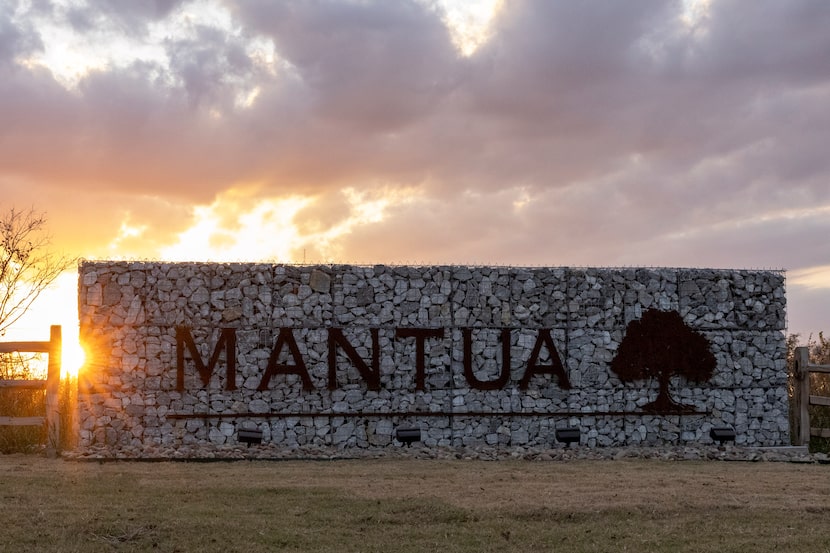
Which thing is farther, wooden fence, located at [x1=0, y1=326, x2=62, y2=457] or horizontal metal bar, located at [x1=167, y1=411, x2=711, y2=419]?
A: horizontal metal bar, located at [x1=167, y1=411, x2=711, y2=419]

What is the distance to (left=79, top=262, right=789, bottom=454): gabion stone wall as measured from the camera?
20.3m

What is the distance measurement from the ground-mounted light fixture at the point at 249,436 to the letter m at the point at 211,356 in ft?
3.11

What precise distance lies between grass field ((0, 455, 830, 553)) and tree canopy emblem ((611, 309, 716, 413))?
4316 mm

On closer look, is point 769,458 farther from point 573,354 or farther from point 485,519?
point 485,519

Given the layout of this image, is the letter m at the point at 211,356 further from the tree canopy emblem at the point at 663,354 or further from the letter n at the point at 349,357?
the tree canopy emblem at the point at 663,354

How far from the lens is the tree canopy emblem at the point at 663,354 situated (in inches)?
835

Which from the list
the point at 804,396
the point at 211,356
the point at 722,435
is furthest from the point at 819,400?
the point at 211,356

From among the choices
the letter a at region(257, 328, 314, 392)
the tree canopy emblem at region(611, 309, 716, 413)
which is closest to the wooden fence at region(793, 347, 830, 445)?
the tree canopy emblem at region(611, 309, 716, 413)

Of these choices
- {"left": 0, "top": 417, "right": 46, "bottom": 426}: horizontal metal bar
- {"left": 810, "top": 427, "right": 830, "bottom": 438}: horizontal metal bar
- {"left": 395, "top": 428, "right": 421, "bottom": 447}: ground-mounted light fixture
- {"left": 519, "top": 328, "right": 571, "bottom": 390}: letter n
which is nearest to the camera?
{"left": 0, "top": 417, "right": 46, "bottom": 426}: horizontal metal bar

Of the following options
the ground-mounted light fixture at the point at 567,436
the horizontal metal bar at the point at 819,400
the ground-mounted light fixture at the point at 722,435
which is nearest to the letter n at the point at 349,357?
the ground-mounted light fixture at the point at 567,436

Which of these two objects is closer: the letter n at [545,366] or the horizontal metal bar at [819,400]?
the horizontal metal bar at [819,400]

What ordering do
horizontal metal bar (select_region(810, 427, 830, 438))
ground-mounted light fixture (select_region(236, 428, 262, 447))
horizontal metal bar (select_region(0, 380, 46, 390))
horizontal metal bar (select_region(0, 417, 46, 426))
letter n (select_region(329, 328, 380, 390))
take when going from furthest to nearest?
horizontal metal bar (select_region(810, 427, 830, 438))
letter n (select_region(329, 328, 380, 390))
ground-mounted light fixture (select_region(236, 428, 262, 447))
horizontal metal bar (select_region(0, 380, 46, 390))
horizontal metal bar (select_region(0, 417, 46, 426))

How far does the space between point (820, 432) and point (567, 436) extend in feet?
17.7

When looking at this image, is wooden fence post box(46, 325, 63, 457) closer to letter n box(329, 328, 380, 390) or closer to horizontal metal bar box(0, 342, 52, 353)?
horizontal metal bar box(0, 342, 52, 353)
